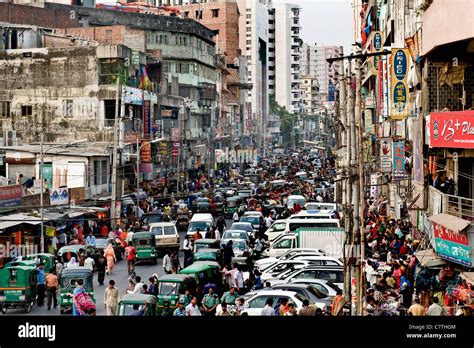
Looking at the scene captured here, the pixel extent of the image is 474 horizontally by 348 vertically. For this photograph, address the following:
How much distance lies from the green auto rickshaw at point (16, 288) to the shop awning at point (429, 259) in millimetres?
9079

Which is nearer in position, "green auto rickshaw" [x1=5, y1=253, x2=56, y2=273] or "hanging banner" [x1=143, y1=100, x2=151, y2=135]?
"green auto rickshaw" [x1=5, y1=253, x2=56, y2=273]

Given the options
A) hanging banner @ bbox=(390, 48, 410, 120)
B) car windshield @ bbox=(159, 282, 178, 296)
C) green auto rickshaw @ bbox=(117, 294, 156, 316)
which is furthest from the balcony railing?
green auto rickshaw @ bbox=(117, 294, 156, 316)

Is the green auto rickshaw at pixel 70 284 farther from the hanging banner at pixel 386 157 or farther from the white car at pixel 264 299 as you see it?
the hanging banner at pixel 386 157

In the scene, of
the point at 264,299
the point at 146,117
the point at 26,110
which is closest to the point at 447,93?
the point at 264,299

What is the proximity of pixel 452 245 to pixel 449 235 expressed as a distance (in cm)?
28

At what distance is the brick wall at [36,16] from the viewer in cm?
6086

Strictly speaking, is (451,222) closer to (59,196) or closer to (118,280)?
(118,280)

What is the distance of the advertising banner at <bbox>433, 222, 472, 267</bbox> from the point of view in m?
19.2

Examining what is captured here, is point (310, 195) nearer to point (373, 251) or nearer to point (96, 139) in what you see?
point (96, 139)

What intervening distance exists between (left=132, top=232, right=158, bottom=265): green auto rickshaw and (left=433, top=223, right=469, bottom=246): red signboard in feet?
39.5

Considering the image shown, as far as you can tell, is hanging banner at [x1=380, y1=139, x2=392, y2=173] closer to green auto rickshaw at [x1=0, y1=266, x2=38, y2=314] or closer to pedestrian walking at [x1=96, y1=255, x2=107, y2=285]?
pedestrian walking at [x1=96, y1=255, x2=107, y2=285]

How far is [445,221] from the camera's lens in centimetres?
2066
